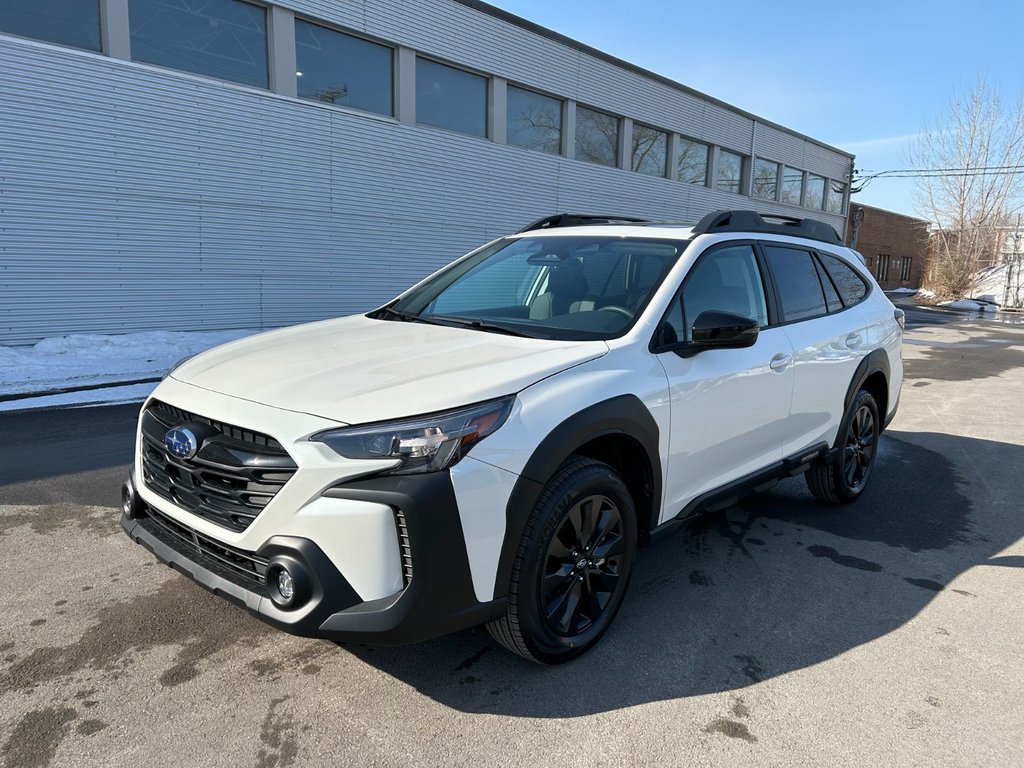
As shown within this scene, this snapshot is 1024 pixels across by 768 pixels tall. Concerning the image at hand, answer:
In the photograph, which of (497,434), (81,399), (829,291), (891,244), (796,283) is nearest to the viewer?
(497,434)

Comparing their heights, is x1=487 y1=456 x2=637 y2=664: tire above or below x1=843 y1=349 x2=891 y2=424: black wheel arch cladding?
below

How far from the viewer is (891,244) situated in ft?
147

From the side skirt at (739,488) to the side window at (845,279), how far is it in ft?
3.65

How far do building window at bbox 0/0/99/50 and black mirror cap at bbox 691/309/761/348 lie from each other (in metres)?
10.7

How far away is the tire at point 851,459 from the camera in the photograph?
15.0 ft

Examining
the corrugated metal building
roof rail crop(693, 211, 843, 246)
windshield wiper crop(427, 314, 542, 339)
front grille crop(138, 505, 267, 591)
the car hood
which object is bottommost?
front grille crop(138, 505, 267, 591)

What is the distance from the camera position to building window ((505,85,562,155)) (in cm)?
1642

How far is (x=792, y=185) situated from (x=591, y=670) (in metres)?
30.7

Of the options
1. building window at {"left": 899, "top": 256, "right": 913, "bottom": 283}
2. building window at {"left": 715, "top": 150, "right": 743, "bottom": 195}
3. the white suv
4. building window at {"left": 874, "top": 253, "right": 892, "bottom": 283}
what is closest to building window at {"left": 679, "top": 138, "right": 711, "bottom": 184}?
building window at {"left": 715, "top": 150, "right": 743, "bottom": 195}

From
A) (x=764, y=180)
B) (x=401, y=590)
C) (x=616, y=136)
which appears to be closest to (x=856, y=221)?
(x=764, y=180)

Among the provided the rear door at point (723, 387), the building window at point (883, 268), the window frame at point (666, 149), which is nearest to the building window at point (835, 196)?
the building window at point (883, 268)

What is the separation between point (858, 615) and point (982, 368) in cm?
1201

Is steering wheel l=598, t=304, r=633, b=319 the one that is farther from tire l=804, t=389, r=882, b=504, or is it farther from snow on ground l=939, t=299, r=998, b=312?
snow on ground l=939, t=299, r=998, b=312

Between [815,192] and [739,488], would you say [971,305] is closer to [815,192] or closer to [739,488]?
[815,192]
